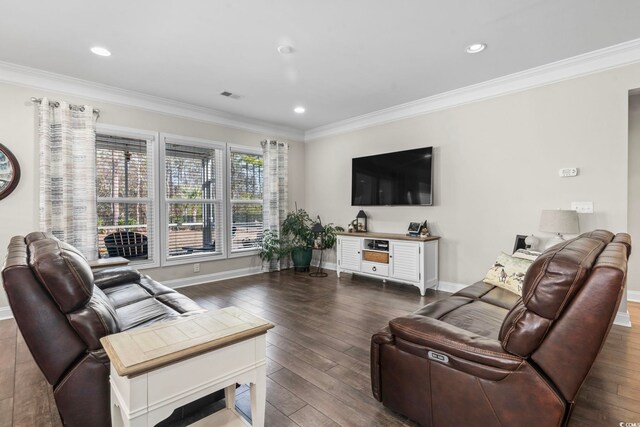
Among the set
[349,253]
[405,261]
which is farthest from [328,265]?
[405,261]

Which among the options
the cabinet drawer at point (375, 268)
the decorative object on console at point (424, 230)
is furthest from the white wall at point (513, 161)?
the cabinet drawer at point (375, 268)

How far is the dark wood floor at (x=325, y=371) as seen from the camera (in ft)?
5.82

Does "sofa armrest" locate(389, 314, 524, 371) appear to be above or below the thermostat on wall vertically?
below

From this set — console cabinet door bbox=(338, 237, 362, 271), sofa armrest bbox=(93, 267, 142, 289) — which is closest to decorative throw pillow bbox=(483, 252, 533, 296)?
console cabinet door bbox=(338, 237, 362, 271)

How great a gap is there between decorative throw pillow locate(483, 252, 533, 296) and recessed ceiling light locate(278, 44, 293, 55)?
286 centimetres

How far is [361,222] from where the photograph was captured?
5.35 m

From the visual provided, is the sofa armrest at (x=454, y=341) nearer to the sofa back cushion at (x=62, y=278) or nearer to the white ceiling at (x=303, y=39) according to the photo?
the sofa back cushion at (x=62, y=278)

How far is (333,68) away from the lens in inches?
137

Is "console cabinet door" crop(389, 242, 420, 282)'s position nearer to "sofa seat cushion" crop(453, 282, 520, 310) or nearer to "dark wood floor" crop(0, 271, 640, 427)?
"dark wood floor" crop(0, 271, 640, 427)

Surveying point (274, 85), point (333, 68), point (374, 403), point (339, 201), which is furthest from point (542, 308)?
point (339, 201)

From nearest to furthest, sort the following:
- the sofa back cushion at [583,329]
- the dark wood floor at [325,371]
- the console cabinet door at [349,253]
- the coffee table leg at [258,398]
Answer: the sofa back cushion at [583,329] < the coffee table leg at [258,398] < the dark wood floor at [325,371] < the console cabinet door at [349,253]

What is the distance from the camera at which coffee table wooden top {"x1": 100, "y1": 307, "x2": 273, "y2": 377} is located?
3.66 ft

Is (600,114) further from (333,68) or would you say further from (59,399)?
(59,399)

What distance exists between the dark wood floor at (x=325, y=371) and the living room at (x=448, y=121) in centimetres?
5
